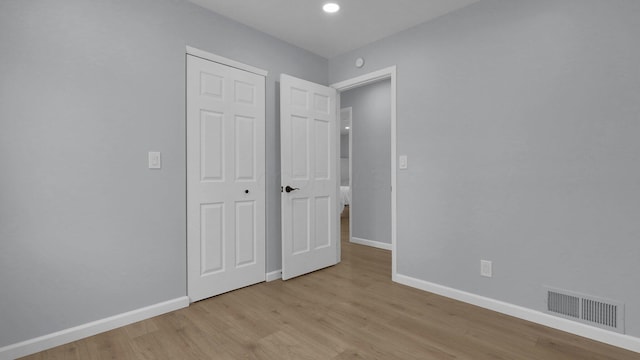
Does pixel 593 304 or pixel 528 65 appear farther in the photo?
pixel 528 65

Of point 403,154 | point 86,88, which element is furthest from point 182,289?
point 403,154

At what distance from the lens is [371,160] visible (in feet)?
15.7

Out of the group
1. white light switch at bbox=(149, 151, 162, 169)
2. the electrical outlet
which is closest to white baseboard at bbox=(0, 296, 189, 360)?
white light switch at bbox=(149, 151, 162, 169)

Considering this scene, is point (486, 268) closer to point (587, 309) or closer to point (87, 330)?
point (587, 309)

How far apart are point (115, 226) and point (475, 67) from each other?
3125mm

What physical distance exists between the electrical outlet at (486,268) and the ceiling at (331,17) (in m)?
2.21

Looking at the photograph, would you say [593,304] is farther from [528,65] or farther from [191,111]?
[191,111]

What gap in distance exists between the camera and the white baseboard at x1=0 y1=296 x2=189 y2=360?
1.83m

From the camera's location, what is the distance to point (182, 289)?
8.29ft

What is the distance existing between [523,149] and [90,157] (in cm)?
316

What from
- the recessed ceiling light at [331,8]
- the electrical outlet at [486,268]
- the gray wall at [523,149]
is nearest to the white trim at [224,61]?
the recessed ceiling light at [331,8]

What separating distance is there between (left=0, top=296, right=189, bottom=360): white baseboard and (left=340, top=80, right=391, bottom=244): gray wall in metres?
2.97

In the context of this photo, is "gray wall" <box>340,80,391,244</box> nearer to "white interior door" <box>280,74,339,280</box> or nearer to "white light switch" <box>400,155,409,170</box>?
"white interior door" <box>280,74,339,280</box>

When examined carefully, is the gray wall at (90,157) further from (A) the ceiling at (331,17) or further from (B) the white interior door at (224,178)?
(A) the ceiling at (331,17)
